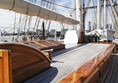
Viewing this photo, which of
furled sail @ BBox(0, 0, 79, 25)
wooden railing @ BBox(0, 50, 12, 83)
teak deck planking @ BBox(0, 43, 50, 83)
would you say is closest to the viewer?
wooden railing @ BBox(0, 50, 12, 83)

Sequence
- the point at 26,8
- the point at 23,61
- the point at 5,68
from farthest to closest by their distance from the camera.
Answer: the point at 26,8 < the point at 23,61 < the point at 5,68

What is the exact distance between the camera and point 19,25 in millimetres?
10297

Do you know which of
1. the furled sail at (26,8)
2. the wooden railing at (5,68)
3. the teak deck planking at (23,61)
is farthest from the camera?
the furled sail at (26,8)

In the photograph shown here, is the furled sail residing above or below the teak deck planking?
above

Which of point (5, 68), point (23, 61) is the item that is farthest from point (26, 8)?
point (5, 68)

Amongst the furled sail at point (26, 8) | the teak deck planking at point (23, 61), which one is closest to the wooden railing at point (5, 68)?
the teak deck planking at point (23, 61)

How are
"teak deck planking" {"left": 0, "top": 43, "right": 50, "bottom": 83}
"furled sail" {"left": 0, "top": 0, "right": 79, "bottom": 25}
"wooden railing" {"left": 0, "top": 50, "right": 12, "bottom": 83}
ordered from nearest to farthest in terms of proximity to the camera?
1. "wooden railing" {"left": 0, "top": 50, "right": 12, "bottom": 83}
2. "teak deck planking" {"left": 0, "top": 43, "right": 50, "bottom": 83}
3. "furled sail" {"left": 0, "top": 0, "right": 79, "bottom": 25}

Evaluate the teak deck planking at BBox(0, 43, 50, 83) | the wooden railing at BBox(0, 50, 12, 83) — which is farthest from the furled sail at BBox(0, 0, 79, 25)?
the wooden railing at BBox(0, 50, 12, 83)

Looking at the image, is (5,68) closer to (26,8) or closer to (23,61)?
(23,61)

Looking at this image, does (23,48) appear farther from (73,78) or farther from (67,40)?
(67,40)

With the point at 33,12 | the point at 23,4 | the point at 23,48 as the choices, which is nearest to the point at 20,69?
the point at 23,48

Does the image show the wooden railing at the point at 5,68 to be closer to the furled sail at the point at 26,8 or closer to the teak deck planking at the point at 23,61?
the teak deck planking at the point at 23,61

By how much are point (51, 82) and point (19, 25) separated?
723 cm

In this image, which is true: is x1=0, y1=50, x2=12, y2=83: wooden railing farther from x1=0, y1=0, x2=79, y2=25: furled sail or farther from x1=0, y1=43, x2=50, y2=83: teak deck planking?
x1=0, y1=0, x2=79, y2=25: furled sail
